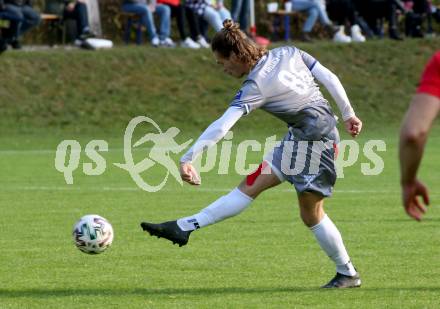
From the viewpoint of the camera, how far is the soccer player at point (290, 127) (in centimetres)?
789

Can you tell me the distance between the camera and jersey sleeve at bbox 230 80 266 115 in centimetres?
778

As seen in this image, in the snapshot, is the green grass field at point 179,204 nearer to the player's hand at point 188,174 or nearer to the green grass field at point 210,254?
the green grass field at point 210,254

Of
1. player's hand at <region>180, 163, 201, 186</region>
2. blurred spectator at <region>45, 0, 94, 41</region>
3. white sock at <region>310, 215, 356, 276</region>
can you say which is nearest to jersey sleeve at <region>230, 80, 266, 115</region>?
player's hand at <region>180, 163, 201, 186</region>

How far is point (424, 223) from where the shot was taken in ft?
38.9

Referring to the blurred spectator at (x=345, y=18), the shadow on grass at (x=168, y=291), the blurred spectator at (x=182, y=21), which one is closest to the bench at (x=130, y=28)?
the blurred spectator at (x=182, y=21)

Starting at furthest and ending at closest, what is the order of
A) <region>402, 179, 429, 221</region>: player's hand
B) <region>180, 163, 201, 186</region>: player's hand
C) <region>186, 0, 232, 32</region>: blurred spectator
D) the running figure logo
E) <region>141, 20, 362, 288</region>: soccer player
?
<region>186, 0, 232, 32</region>: blurred spectator, the running figure logo, <region>141, 20, 362, 288</region>: soccer player, <region>180, 163, 201, 186</region>: player's hand, <region>402, 179, 429, 221</region>: player's hand

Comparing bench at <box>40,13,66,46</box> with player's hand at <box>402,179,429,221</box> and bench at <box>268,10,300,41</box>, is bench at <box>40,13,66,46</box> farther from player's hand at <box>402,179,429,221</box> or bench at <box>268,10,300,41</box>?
player's hand at <box>402,179,429,221</box>

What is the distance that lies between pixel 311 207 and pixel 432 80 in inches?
136

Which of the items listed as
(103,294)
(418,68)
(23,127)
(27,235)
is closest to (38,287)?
(103,294)

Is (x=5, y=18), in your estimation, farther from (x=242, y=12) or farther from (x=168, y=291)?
(x=168, y=291)

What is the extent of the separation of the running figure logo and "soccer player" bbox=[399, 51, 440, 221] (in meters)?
11.2

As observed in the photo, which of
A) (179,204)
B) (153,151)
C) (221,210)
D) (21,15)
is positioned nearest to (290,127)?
(221,210)

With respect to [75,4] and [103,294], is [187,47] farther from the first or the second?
[103,294]

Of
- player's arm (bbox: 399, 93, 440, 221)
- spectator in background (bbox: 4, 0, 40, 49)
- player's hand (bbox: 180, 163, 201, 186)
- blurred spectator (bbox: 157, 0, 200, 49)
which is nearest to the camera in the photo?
player's arm (bbox: 399, 93, 440, 221)
